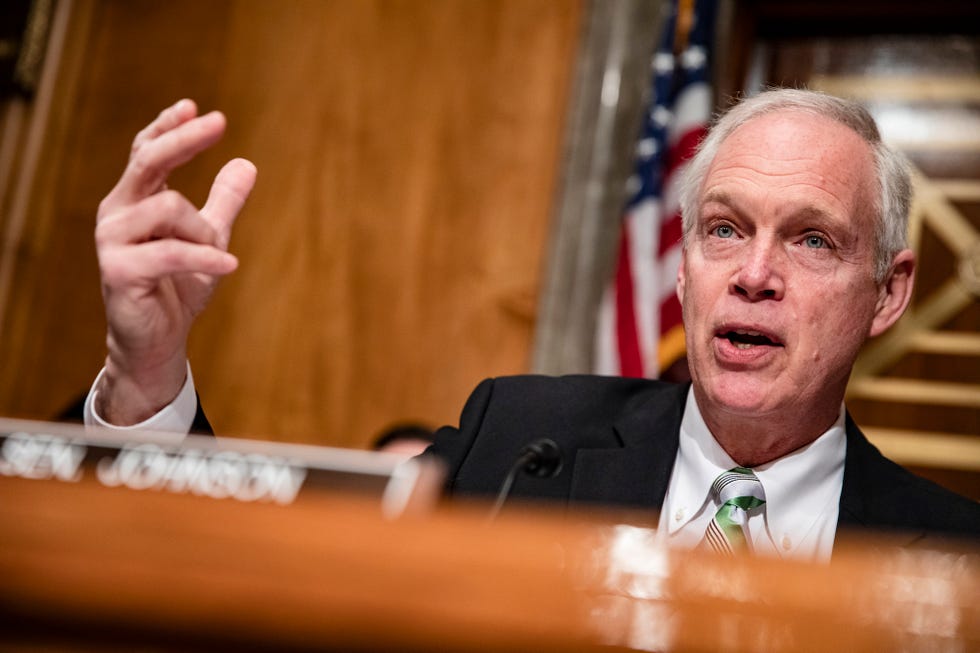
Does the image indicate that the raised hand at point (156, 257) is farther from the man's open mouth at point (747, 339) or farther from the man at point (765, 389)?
the man's open mouth at point (747, 339)

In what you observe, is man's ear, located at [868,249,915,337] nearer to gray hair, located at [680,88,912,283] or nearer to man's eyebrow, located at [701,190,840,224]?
gray hair, located at [680,88,912,283]

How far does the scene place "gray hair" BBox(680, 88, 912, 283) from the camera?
1.97m

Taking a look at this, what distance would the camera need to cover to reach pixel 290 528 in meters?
0.70

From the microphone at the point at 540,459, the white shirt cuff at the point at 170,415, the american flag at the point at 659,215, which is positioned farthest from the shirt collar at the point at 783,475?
the american flag at the point at 659,215

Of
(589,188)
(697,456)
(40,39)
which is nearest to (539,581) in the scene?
(697,456)

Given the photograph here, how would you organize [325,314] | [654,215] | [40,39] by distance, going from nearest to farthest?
[654,215]
[325,314]
[40,39]

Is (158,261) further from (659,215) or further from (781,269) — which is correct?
(659,215)

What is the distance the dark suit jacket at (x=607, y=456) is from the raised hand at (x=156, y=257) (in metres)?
0.59

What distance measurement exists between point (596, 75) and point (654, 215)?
790 mm

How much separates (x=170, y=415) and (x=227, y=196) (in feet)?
1.08

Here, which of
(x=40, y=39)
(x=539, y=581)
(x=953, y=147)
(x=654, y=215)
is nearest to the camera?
(x=539, y=581)

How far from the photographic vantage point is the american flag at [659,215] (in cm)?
364

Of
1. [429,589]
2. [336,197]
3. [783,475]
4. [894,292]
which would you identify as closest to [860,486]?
[783,475]

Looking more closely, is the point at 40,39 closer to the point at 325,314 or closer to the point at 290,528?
the point at 325,314
